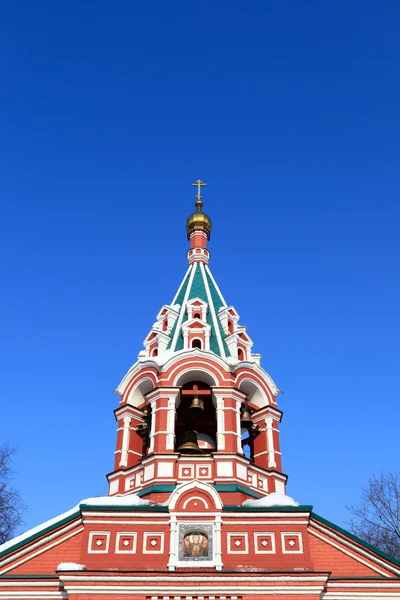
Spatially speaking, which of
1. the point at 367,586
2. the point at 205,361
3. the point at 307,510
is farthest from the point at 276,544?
the point at 205,361

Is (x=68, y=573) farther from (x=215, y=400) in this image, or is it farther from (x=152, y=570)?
(x=215, y=400)

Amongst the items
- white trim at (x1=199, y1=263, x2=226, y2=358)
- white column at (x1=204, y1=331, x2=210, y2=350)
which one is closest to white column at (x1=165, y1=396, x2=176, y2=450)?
white column at (x1=204, y1=331, x2=210, y2=350)

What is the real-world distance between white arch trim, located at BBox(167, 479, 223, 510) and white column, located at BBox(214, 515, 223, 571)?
0.29 meters

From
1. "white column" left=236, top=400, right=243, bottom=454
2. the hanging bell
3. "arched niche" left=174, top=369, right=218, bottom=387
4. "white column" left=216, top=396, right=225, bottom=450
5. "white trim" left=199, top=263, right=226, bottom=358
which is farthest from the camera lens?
"white trim" left=199, top=263, right=226, bottom=358

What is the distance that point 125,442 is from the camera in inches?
613

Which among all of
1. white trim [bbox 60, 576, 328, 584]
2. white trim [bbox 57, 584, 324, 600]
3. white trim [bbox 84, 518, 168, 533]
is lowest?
white trim [bbox 57, 584, 324, 600]

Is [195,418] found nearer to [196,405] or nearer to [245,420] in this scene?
[196,405]

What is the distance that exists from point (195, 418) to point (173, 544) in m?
5.10

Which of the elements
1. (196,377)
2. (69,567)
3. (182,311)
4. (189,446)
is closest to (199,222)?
(182,311)

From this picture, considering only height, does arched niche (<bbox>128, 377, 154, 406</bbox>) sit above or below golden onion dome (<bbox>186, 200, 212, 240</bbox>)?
below

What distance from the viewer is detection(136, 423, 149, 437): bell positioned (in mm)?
15758

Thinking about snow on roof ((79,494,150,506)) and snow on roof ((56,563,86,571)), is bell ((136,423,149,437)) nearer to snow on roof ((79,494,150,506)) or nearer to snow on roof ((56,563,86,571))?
snow on roof ((79,494,150,506))

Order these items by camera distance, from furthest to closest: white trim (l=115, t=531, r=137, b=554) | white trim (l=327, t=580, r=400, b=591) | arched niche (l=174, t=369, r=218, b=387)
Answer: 1. arched niche (l=174, t=369, r=218, b=387)
2. white trim (l=115, t=531, r=137, b=554)
3. white trim (l=327, t=580, r=400, b=591)

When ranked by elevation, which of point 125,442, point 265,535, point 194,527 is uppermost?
point 125,442
